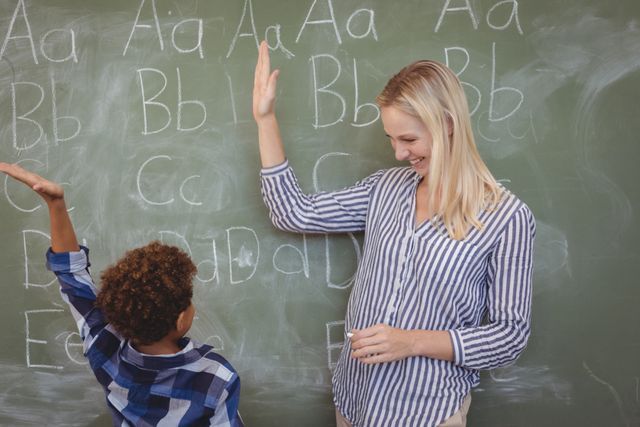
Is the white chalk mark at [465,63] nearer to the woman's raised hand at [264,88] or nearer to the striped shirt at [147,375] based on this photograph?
the woman's raised hand at [264,88]

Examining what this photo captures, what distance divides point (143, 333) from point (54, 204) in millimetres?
328

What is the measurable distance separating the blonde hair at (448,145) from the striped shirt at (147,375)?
2.00 ft

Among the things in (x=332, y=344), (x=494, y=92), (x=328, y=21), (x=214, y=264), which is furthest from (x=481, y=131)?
(x=214, y=264)

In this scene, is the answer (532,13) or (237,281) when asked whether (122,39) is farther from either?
(532,13)

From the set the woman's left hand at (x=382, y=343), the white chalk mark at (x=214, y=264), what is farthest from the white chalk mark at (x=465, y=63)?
the white chalk mark at (x=214, y=264)

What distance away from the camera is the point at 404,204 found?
1.44 m

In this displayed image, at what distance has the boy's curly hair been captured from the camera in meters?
1.16

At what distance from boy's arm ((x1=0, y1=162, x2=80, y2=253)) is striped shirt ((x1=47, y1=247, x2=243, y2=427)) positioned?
24 millimetres

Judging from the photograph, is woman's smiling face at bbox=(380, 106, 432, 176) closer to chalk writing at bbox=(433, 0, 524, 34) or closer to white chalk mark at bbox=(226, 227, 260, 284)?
chalk writing at bbox=(433, 0, 524, 34)

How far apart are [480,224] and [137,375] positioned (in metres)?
0.80

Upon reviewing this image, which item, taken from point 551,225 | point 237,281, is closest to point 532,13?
point 551,225

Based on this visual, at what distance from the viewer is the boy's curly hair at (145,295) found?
3.79 feet

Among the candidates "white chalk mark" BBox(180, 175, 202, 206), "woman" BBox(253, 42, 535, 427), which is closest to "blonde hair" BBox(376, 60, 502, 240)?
"woman" BBox(253, 42, 535, 427)

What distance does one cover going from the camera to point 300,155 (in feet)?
5.67
